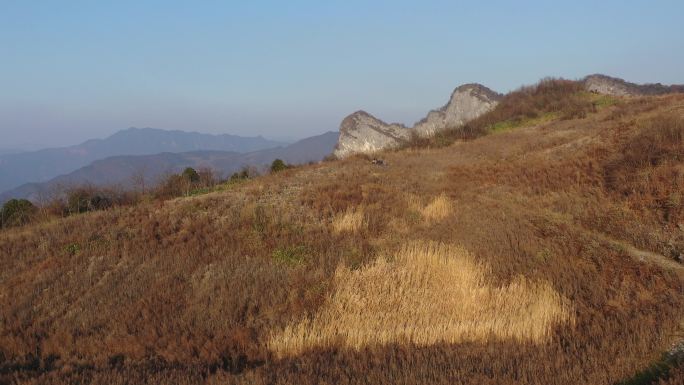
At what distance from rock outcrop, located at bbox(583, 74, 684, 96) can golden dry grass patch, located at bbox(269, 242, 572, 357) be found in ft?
121

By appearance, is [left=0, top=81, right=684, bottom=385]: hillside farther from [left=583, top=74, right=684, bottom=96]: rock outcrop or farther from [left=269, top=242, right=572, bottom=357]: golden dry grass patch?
[left=583, top=74, right=684, bottom=96]: rock outcrop

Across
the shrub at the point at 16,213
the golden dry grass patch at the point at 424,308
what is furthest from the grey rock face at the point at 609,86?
the shrub at the point at 16,213

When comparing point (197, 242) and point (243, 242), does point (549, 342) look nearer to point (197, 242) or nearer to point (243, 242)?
point (243, 242)

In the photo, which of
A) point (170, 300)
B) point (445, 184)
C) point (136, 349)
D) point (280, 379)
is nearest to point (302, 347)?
point (280, 379)

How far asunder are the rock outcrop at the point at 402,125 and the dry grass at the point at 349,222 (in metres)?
33.3

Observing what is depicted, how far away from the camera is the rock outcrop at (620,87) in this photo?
3906 centimetres

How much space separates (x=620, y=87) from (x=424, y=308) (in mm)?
44598

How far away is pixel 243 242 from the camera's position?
987 cm

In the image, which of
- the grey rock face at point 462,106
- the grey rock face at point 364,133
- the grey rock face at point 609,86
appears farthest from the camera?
the grey rock face at point 462,106

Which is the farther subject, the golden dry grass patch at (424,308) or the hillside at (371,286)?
the golden dry grass patch at (424,308)

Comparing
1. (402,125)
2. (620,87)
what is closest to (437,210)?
(620,87)

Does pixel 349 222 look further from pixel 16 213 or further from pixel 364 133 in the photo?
pixel 364 133

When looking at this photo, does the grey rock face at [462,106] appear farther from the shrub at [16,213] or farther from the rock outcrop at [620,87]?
the shrub at [16,213]

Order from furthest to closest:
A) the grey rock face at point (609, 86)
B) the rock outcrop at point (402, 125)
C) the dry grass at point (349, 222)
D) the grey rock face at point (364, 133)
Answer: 1. the rock outcrop at point (402, 125)
2. the grey rock face at point (364, 133)
3. the grey rock face at point (609, 86)
4. the dry grass at point (349, 222)
